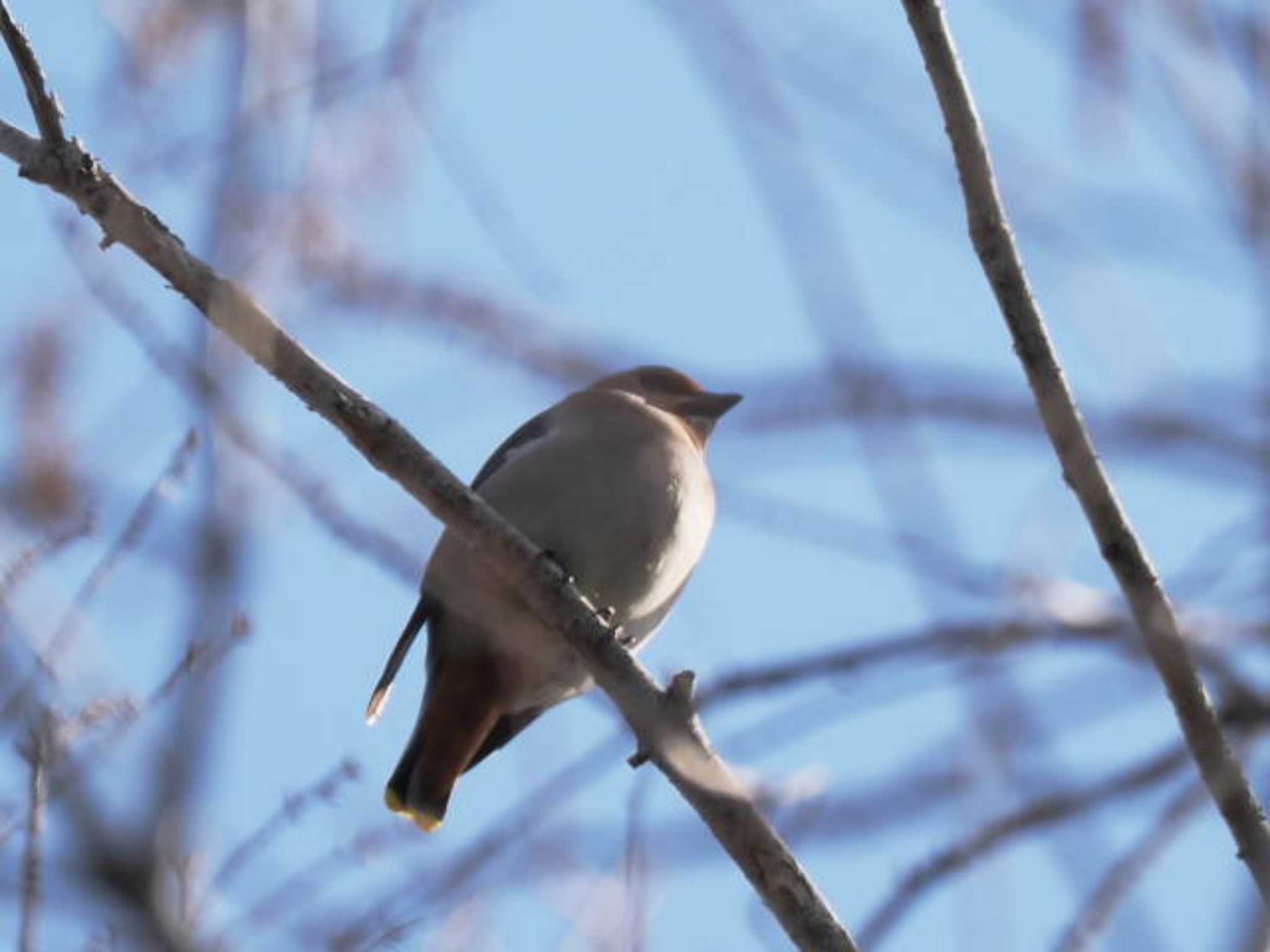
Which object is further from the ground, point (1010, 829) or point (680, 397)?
point (680, 397)

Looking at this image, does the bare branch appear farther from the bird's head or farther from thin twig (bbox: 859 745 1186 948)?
the bird's head

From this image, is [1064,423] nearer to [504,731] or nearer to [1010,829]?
[1010,829]

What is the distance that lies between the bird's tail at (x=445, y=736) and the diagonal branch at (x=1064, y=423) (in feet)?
8.23

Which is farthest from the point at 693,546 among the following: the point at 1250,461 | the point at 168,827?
the point at 168,827

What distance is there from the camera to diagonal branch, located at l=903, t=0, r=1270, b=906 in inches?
120

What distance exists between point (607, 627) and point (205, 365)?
1.63m

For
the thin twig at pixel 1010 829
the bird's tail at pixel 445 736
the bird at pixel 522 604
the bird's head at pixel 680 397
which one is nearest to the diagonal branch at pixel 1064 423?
the thin twig at pixel 1010 829

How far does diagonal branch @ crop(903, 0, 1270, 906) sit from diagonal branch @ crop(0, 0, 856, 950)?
630mm

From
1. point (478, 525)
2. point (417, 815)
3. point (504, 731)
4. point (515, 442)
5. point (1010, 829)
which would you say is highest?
point (515, 442)

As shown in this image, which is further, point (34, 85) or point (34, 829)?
point (34, 85)

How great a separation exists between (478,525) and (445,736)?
5.97 ft

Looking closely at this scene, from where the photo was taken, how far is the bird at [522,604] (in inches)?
212

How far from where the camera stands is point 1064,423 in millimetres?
3072

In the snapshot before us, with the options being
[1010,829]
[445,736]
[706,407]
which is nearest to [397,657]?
[445,736]
